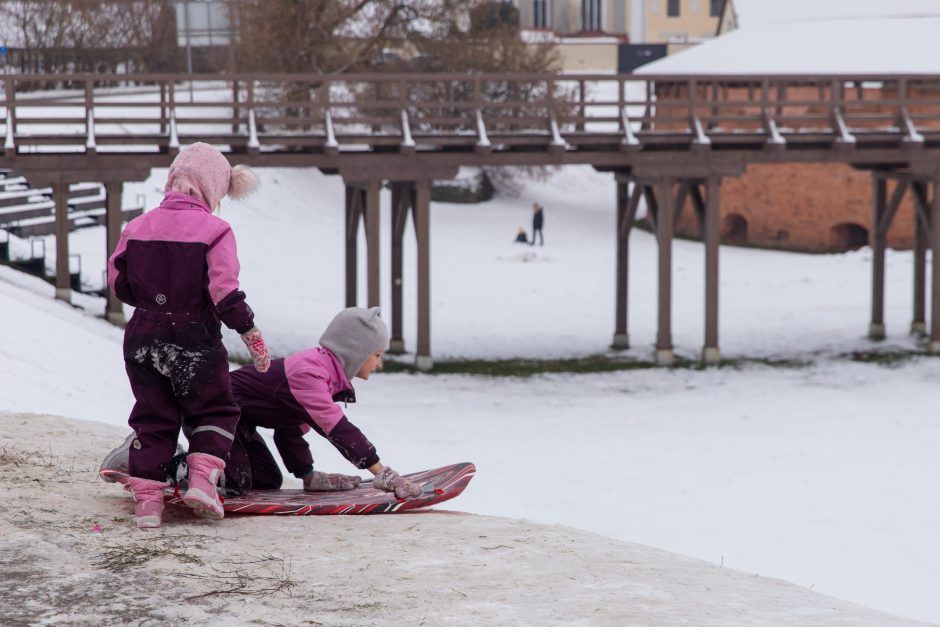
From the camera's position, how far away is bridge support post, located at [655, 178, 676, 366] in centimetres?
1941

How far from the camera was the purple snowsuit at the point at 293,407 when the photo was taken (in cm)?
626

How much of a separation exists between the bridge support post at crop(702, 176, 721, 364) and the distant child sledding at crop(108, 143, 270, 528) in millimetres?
14453

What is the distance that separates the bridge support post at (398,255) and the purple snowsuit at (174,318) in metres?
14.0

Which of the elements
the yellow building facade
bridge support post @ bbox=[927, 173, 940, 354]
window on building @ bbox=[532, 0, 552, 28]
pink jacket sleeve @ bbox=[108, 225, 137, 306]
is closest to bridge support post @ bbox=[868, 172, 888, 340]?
bridge support post @ bbox=[927, 173, 940, 354]

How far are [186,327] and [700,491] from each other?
25.3 feet

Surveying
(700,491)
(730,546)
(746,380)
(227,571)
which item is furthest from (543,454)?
(227,571)

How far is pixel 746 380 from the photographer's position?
738 inches

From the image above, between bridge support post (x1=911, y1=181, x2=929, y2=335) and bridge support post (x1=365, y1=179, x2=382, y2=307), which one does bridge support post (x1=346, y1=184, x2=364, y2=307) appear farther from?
bridge support post (x1=911, y1=181, x2=929, y2=335)

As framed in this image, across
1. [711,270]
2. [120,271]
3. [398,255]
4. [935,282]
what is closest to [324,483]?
[120,271]

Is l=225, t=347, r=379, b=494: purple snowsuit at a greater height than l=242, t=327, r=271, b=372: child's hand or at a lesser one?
lesser

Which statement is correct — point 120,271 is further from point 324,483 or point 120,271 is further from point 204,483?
point 324,483

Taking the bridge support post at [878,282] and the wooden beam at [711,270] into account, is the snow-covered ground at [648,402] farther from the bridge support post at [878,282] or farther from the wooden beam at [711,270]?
the bridge support post at [878,282]

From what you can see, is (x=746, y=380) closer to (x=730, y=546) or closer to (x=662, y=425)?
(x=662, y=425)

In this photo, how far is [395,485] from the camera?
252 inches
